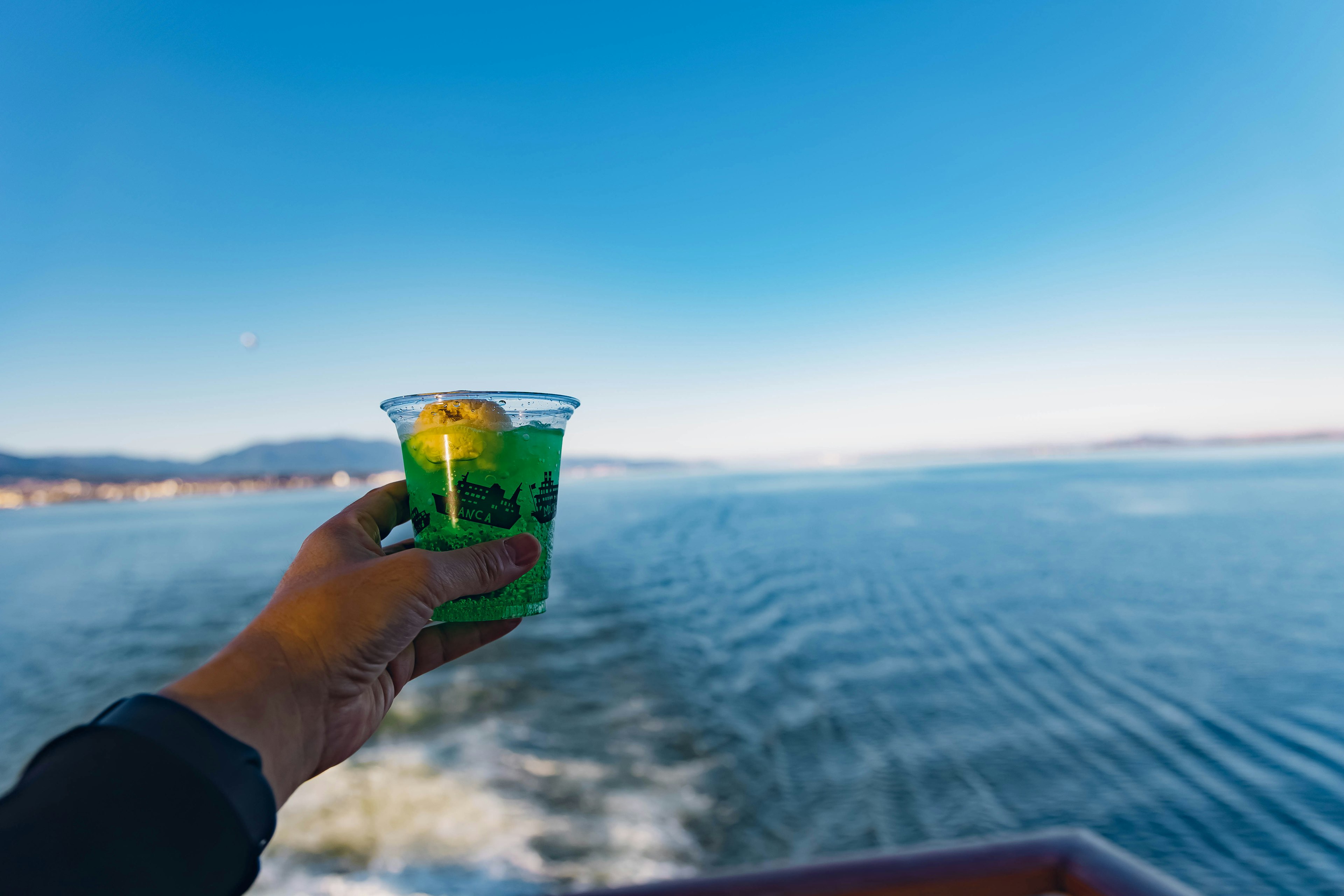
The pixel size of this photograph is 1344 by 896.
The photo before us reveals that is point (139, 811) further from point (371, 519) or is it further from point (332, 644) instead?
point (371, 519)

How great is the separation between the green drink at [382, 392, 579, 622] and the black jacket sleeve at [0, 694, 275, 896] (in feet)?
1.90

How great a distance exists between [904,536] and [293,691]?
2136cm

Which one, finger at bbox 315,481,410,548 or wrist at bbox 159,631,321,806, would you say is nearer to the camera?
wrist at bbox 159,631,321,806

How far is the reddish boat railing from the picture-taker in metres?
1.74

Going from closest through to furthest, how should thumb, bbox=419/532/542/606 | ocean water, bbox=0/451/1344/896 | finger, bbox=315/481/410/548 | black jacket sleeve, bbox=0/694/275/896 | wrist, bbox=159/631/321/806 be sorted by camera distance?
black jacket sleeve, bbox=0/694/275/896
wrist, bbox=159/631/321/806
thumb, bbox=419/532/542/606
finger, bbox=315/481/410/548
ocean water, bbox=0/451/1344/896

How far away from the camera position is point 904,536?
816 inches

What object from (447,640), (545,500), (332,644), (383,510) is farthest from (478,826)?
(332,644)

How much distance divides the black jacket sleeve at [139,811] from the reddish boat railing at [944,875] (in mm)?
1168

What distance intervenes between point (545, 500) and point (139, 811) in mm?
918

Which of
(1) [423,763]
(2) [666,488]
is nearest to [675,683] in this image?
(1) [423,763]

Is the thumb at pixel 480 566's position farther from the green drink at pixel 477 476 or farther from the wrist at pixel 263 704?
the wrist at pixel 263 704

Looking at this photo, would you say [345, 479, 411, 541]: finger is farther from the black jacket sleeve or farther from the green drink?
the black jacket sleeve

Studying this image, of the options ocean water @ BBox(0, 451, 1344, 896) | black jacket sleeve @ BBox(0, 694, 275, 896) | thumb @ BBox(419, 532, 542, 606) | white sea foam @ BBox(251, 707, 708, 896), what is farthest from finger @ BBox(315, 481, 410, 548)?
ocean water @ BBox(0, 451, 1344, 896)

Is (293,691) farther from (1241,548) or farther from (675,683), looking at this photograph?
(1241,548)
